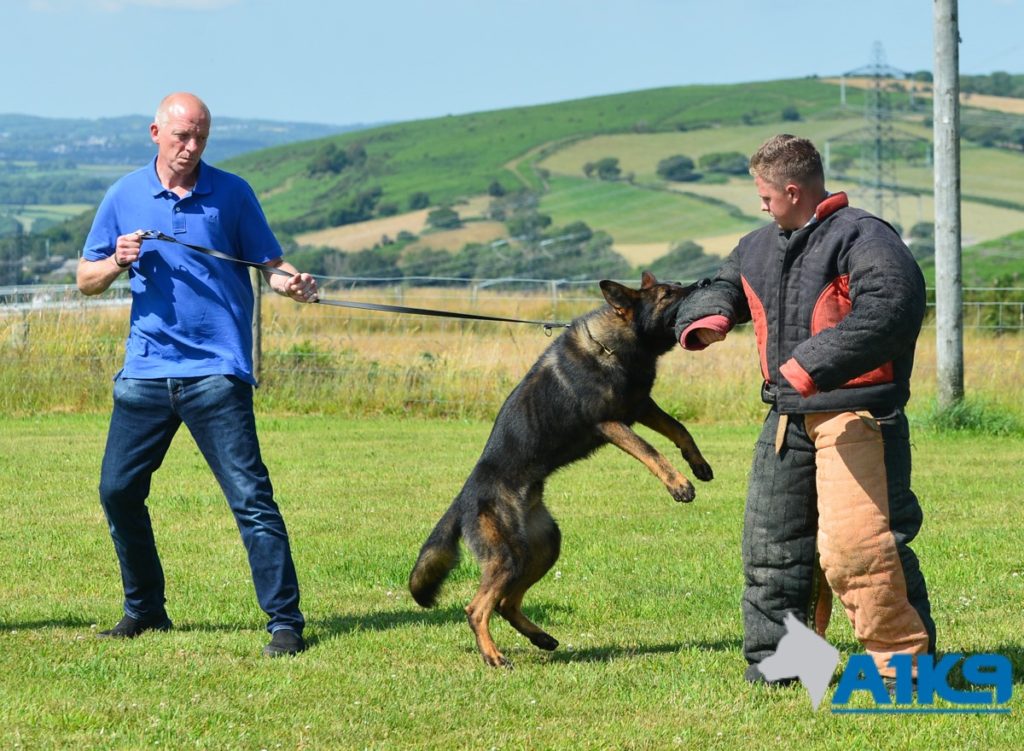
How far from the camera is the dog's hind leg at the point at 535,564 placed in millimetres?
5512

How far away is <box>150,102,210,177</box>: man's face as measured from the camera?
5305 millimetres

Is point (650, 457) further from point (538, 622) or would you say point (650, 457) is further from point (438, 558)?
point (538, 622)

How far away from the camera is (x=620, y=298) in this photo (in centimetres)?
583

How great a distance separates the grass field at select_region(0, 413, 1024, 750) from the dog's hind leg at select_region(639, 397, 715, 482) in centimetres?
75

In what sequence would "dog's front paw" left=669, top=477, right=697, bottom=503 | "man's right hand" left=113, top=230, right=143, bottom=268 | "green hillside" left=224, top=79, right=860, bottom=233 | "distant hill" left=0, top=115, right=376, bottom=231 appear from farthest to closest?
"green hillside" left=224, top=79, right=860, bottom=233 < "distant hill" left=0, top=115, right=376, bottom=231 < "dog's front paw" left=669, top=477, right=697, bottom=503 < "man's right hand" left=113, top=230, right=143, bottom=268

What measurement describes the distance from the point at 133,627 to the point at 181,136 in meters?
2.12

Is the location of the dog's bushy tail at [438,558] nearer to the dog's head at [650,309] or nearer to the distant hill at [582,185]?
the dog's head at [650,309]

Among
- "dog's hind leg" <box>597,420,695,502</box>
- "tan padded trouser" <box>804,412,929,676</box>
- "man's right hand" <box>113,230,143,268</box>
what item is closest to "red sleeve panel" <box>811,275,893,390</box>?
"tan padded trouser" <box>804,412,929,676</box>

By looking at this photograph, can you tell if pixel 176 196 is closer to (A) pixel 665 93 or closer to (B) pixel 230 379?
(B) pixel 230 379

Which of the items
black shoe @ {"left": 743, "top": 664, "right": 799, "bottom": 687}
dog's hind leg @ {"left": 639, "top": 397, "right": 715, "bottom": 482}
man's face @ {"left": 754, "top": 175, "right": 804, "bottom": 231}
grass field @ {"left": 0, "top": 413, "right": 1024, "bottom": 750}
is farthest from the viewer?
dog's hind leg @ {"left": 639, "top": 397, "right": 715, "bottom": 482}

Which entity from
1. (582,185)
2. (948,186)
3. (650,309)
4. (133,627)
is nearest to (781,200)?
(650,309)

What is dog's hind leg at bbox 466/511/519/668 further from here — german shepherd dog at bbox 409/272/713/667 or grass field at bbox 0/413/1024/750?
grass field at bbox 0/413/1024/750

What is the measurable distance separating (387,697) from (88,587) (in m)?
2.53

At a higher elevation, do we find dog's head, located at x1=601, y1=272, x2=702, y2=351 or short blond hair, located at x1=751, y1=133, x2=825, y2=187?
short blond hair, located at x1=751, y1=133, x2=825, y2=187
